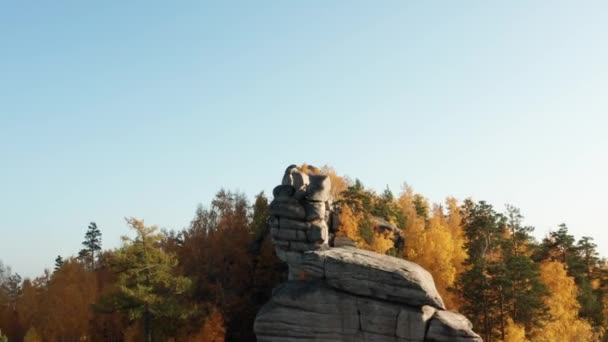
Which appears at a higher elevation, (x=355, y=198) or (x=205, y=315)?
(x=355, y=198)

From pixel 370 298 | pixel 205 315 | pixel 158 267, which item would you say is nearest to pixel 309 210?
pixel 370 298

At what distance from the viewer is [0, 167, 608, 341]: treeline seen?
40.4 metres

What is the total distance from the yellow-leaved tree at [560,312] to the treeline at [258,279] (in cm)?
12

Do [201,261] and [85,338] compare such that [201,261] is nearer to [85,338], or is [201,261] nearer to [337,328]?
[85,338]

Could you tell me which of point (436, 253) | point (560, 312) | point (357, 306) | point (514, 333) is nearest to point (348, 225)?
point (436, 253)

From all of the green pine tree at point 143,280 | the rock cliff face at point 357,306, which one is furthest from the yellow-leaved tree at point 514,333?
the green pine tree at point 143,280

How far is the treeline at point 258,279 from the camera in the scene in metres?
40.4

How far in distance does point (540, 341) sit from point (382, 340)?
2155 cm

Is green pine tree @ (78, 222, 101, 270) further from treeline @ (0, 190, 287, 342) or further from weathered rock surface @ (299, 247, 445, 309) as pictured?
weathered rock surface @ (299, 247, 445, 309)

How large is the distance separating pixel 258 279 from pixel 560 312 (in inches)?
1108

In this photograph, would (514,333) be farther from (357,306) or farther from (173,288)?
(173,288)

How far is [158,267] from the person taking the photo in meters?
39.7

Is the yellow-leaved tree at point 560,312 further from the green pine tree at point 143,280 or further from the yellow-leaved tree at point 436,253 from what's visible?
the green pine tree at point 143,280

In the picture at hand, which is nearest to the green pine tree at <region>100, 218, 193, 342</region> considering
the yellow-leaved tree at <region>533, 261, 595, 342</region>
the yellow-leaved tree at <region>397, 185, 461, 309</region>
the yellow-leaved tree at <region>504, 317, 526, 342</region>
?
the yellow-leaved tree at <region>397, 185, 461, 309</region>
